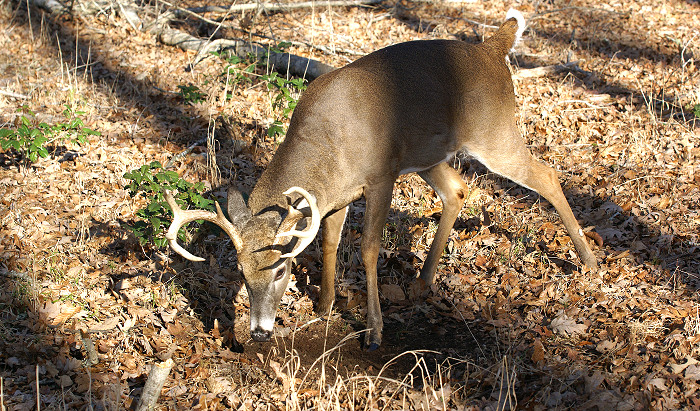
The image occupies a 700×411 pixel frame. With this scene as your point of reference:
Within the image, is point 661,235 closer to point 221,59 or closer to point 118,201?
point 118,201

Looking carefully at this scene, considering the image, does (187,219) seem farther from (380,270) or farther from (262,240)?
(380,270)

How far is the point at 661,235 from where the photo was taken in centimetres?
653

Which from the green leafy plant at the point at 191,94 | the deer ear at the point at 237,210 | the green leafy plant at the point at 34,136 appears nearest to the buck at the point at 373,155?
the deer ear at the point at 237,210

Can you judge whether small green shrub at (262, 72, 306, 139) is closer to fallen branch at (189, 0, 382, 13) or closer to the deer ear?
fallen branch at (189, 0, 382, 13)

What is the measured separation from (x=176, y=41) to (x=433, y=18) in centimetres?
491

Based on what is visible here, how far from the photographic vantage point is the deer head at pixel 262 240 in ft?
14.9

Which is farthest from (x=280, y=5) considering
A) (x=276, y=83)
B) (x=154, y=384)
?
(x=154, y=384)

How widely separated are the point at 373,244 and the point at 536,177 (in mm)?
1901

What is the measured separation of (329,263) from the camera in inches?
231

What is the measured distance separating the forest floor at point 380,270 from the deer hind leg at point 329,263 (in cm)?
13

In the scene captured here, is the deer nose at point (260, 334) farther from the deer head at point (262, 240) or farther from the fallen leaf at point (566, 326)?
the fallen leaf at point (566, 326)

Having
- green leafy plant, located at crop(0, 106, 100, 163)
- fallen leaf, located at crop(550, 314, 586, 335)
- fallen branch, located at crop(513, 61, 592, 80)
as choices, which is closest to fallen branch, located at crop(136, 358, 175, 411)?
fallen leaf, located at crop(550, 314, 586, 335)

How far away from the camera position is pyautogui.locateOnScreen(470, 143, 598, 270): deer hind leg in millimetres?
6098

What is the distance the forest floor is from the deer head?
46 centimetres
